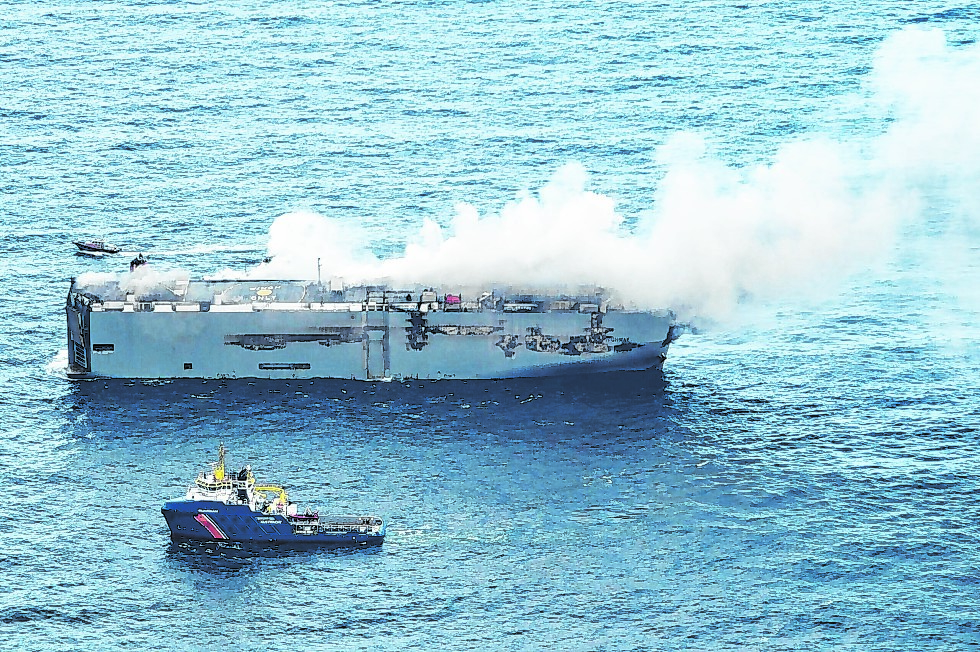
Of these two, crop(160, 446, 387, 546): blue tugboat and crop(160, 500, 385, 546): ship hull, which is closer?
crop(160, 500, 385, 546): ship hull

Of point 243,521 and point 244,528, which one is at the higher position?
point 243,521

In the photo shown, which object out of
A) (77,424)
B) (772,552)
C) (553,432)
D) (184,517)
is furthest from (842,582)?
(77,424)

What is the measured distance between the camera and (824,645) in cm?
16112

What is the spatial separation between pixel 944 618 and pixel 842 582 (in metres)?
8.38

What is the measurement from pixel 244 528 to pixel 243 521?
0.61 m

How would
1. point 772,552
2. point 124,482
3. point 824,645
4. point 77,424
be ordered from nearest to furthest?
point 824,645 < point 772,552 < point 124,482 < point 77,424

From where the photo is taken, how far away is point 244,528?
577 ft

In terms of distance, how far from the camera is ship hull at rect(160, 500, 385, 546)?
17525cm

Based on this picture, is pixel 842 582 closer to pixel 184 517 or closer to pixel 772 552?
pixel 772 552

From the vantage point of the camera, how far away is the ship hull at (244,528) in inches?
6900

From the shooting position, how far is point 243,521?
17575 centimetres

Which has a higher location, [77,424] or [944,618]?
[77,424]

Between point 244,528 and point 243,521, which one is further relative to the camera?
point 244,528

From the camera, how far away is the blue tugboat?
175375 millimetres
